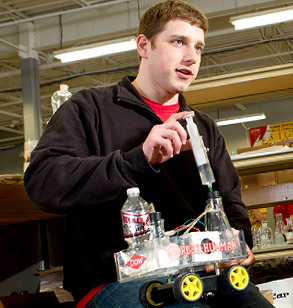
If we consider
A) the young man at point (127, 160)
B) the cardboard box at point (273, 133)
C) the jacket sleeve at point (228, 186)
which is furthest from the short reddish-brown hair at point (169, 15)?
the cardboard box at point (273, 133)

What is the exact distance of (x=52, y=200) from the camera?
4.30ft

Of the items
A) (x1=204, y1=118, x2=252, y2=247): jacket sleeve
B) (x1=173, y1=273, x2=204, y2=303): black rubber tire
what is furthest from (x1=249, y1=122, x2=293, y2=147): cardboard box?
(x1=173, y1=273, x2=204, y2=303): black rubber tire

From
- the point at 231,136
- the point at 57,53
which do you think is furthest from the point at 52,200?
the point at 231,136

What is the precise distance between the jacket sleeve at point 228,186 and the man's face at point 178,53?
0.31 metres

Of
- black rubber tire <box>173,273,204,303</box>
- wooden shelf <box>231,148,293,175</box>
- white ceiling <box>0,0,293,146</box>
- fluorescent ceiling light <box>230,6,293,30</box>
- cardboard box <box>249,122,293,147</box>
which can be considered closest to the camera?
black rubber tire <box>173,273,204,303</box>

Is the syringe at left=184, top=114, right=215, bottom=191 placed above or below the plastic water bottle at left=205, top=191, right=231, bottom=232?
above

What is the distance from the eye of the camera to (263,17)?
558cm

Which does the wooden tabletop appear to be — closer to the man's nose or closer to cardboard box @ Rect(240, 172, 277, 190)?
the man's nose

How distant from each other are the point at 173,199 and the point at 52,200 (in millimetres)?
472

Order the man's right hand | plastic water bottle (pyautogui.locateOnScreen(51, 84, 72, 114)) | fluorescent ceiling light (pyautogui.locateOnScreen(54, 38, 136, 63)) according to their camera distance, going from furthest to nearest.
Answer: fluorescent ceiling light (pyautogui.locateOnScreen(54, 38, 136, 63))
plastic water bottle (pyautogui.locateOnScreen(51, 84, 72, 114))
the man's right hand

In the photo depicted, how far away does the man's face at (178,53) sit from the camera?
162cm

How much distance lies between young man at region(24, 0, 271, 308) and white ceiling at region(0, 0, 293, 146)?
4.57 feet

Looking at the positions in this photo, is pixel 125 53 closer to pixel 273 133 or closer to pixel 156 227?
pixel 273 133

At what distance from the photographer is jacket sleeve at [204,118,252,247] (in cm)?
163
